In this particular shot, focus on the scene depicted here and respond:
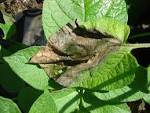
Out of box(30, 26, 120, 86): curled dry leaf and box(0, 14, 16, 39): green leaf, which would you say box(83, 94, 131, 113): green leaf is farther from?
box(0, 14, 16, 39): green leaf

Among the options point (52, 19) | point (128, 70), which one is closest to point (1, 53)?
point (52, 19)

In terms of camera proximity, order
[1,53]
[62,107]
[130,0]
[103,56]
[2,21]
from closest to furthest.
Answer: [103,56] < [62,107] < [1,53] < [130,0] < [2,21]

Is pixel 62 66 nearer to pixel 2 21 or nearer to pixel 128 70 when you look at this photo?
pixel 128 70

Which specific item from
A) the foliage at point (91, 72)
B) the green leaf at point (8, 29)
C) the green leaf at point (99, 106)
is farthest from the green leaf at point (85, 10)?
the green leaf at point (8, 29)

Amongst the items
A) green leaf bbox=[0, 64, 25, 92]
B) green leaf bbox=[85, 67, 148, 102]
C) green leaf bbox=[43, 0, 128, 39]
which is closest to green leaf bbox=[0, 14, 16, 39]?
green leaf bbox=[0, 64, 25, 92]

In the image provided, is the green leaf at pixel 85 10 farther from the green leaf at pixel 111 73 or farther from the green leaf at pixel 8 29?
the green leaf at pixel 8 29

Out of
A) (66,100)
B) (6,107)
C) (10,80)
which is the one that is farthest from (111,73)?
(10,80)
